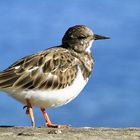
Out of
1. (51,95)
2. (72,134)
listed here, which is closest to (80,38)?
(51,95)

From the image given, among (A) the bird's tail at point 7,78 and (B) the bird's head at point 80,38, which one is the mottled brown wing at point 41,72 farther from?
(B) the bird's head at point 80,38

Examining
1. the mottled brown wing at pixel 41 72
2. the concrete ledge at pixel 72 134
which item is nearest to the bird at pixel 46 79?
the mottled brown wing at pixel 41 72

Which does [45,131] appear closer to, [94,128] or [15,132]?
[15,132]

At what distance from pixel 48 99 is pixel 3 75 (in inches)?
56.6

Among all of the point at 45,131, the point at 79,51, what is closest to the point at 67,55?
the point at 79,51

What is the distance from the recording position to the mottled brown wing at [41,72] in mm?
12289

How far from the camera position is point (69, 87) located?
12.6 meters

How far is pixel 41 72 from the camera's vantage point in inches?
497

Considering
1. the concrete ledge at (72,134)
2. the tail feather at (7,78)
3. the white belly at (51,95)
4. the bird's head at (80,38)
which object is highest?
the bird's head at (80,38)

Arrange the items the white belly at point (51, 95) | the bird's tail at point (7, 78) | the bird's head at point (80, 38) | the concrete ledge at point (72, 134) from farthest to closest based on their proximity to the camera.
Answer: the bird's head at point (80, 38) < the bird's tail at point (7, 78) < the white belly at point (51, 95) < the concrete ledge at point (72, 134)

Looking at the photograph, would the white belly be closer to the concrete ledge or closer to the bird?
the bird

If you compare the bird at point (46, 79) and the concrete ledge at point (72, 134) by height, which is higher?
the bird at point (46, 79)

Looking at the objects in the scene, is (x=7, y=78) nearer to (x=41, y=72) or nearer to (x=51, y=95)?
(x=41, y=72)

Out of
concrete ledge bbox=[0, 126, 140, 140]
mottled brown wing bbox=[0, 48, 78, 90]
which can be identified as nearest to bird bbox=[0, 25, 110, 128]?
mottled brown wing bbox=[0, 48, 78, 90]
